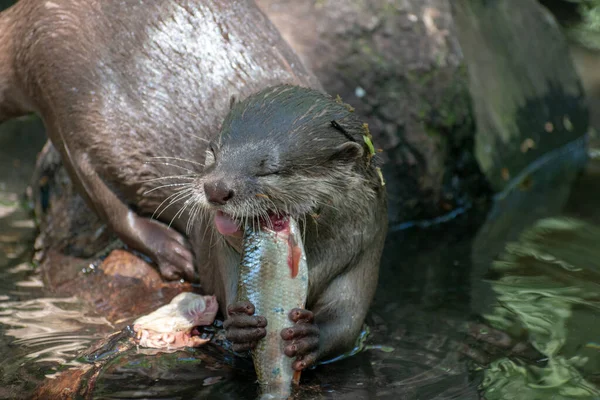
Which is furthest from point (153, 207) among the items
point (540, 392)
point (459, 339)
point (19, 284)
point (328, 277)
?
point (540, 392)

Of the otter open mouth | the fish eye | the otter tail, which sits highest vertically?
the otter tail

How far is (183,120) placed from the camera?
11.7ft

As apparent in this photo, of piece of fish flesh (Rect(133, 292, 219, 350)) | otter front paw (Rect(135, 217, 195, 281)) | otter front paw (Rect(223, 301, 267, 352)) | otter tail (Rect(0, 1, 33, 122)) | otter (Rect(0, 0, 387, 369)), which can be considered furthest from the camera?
otter tail (Rect(0, 1, 33, 122))

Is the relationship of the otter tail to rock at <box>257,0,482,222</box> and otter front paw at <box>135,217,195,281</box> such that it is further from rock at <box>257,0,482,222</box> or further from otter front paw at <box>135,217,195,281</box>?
rock at <box>257,0,482,222</box>

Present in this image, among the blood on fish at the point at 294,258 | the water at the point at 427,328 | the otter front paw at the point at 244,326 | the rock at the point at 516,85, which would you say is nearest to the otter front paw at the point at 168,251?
the water at the point at 427,328

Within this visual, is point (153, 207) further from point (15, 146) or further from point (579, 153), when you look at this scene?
point (579, 153)

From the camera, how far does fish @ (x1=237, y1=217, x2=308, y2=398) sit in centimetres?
265

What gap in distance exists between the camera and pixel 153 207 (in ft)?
12.3

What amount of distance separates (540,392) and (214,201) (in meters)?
1.22

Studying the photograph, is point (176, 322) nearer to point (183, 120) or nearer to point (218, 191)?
point (218, 191)

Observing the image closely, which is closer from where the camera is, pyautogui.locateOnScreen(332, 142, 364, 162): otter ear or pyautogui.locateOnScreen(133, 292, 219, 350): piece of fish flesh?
pyautogui.locateOnScreen(332, 142, 364, 162): otter ear

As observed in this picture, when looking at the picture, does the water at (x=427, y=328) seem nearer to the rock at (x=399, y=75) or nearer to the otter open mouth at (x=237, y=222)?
the rock at (x=399, y=75)

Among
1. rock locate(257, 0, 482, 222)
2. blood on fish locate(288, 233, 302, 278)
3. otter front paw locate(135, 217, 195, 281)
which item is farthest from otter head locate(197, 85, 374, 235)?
rock locate(257, 0, 482, 222)

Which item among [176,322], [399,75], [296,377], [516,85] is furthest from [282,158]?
[516,85]
